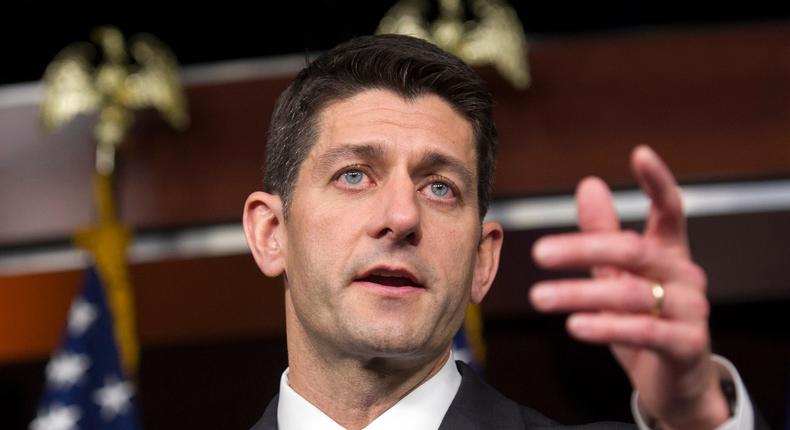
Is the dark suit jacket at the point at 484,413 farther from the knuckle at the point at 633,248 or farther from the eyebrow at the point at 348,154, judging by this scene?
the knuckle at the point at 633,248

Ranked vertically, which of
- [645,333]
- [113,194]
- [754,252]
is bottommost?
[754,252]

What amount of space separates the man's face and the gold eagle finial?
7.70ft

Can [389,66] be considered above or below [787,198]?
above

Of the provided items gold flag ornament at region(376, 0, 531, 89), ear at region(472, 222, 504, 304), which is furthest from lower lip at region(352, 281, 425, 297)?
gold flag ornament at region(376, 0, 531, 89)

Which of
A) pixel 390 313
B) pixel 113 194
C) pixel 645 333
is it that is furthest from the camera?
pixel 113 194

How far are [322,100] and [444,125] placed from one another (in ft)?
0.62

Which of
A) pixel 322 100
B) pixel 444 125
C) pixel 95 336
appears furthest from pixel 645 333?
pixel 95 336

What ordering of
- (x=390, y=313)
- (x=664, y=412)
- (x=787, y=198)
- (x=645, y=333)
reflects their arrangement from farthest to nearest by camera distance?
(x=787, y=198) → (x=390, y=313) → (x=664, y=412) → (x=645, y=333)

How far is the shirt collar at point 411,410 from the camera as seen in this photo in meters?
1.62

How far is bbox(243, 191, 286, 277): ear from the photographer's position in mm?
1776

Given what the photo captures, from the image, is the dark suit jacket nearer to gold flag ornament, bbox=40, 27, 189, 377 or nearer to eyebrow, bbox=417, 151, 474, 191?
eyebrow, bbox=417, 151, 474, 191

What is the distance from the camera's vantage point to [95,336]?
3662 millimetres

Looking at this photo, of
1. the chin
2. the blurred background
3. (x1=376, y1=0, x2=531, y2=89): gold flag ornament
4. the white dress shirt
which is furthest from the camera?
the blurred background

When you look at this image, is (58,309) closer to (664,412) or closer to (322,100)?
(322,100)
